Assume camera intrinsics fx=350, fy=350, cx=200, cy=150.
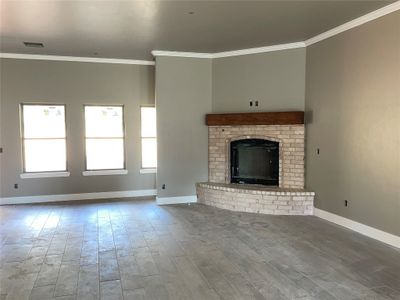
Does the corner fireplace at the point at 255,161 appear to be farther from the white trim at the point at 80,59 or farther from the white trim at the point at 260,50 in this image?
the white trim at the point at 80,59

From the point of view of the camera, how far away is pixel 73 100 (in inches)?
289

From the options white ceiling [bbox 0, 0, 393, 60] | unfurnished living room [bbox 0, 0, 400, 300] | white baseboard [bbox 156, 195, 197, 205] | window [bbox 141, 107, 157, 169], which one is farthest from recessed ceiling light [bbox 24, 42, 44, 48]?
white baseboard [bbox 156, 195, 197, 205]

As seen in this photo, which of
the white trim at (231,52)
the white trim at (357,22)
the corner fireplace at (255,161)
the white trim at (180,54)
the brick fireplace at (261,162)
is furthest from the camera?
the white trim at (180,54)

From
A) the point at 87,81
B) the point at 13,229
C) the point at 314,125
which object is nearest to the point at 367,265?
the point at 314,125

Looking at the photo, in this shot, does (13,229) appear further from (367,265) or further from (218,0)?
(367,265)

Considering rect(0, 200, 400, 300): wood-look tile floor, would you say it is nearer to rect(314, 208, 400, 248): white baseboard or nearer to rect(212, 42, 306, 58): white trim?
rect(314, 208, 400, 248): white baseboard

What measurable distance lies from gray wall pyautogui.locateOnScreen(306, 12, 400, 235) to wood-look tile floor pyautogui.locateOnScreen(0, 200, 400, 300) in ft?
1.64

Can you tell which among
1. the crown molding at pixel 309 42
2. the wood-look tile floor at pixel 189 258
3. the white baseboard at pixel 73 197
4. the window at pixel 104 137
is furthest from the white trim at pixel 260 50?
the white baseboard at pixel 73 197

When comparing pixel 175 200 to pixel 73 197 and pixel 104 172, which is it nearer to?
pixel 104 172

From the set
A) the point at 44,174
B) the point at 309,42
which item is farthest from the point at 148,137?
the point at 309,42

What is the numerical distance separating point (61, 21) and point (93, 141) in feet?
10.1

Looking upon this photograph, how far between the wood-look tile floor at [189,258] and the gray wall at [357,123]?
1.64 ft

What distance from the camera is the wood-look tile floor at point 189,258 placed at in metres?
3.22

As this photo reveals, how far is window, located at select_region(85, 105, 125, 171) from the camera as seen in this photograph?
7527 millimetres
